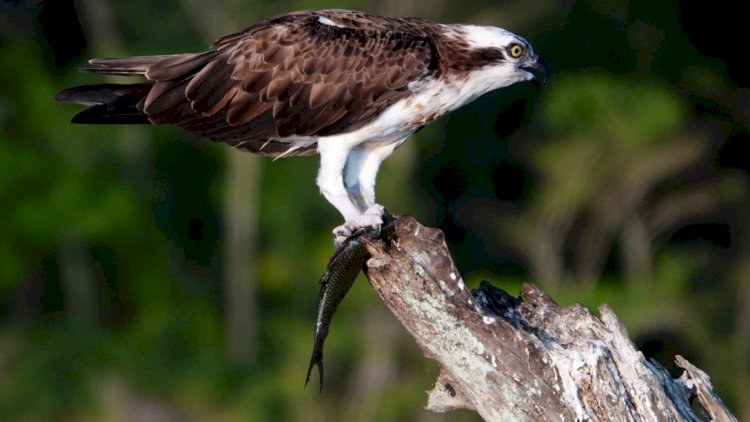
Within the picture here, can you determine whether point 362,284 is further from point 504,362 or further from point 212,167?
point 504,362

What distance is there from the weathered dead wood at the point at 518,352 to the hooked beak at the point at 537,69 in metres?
1.47

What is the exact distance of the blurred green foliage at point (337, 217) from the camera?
1434cm

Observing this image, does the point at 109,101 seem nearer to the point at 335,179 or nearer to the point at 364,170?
the point at 335,179

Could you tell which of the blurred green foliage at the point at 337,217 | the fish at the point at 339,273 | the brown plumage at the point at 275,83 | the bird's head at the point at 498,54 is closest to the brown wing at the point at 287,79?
the brown plumage at the point at 275,83

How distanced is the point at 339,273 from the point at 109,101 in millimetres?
1608

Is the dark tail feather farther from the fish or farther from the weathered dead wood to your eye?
the weathered dead wood

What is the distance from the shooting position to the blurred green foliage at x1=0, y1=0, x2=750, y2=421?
1434 centimetres

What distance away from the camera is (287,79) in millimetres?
6660

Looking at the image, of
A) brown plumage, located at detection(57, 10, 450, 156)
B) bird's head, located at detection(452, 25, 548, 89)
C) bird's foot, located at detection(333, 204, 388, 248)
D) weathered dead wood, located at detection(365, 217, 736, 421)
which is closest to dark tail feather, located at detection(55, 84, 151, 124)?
brown plumage, located at detection(57, 10, 450, 156)

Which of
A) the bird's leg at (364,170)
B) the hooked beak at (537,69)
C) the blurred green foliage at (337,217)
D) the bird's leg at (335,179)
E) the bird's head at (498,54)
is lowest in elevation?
the blurred green foliage at (337,217)

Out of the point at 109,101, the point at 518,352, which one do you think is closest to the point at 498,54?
the point at 109,101

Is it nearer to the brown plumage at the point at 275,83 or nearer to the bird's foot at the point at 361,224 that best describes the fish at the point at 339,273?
the bird's foot at the point at 361,224

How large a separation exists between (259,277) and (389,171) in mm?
2330

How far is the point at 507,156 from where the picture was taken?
15.8 meters
